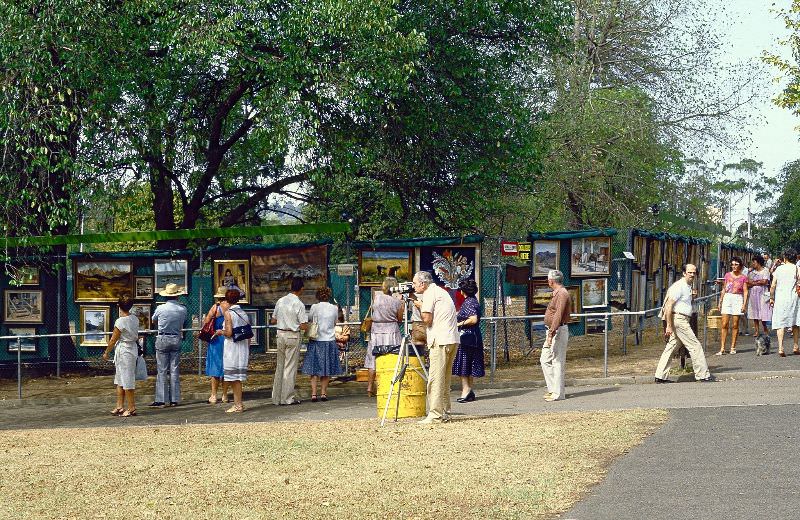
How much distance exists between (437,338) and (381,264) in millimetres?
7190

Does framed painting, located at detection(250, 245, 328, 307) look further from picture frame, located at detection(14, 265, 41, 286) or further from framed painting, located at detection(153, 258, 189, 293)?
picture frame, located at detection(14, 265, 41, 286)

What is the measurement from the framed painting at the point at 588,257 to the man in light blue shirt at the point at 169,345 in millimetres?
7920

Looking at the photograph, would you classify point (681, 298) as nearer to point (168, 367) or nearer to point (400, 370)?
point (400, 370)

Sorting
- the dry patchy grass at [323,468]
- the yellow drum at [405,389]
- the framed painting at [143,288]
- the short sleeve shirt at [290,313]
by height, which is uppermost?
the framed painting at [143,288]

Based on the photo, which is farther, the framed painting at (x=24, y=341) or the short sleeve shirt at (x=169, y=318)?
the framed painting at (x=24, y=341)

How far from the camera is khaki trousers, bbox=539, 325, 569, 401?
1502 centimetres

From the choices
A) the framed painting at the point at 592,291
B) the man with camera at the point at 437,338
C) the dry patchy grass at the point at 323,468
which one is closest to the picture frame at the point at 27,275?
the dry patchy grass at the point at 323,468

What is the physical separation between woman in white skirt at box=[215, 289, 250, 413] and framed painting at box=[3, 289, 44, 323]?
6.09m

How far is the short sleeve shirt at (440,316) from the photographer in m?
13.0

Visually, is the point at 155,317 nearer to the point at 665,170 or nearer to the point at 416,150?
the point at 416,150

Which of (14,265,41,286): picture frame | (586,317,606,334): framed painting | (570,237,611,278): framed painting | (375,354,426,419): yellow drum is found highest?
(570,237,611,278): framed painting

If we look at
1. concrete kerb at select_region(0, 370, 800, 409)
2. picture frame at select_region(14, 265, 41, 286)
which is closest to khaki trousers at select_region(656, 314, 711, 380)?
concrete kerb at select_region(0, 370, 800, 409)

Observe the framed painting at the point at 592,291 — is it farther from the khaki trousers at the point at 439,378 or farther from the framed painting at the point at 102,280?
the khaki trousers at the point at 439,378

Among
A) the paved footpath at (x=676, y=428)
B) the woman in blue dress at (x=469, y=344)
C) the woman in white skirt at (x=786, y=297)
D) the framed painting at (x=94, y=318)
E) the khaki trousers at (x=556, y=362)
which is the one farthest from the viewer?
the framed painting at (x=94, y=318)
